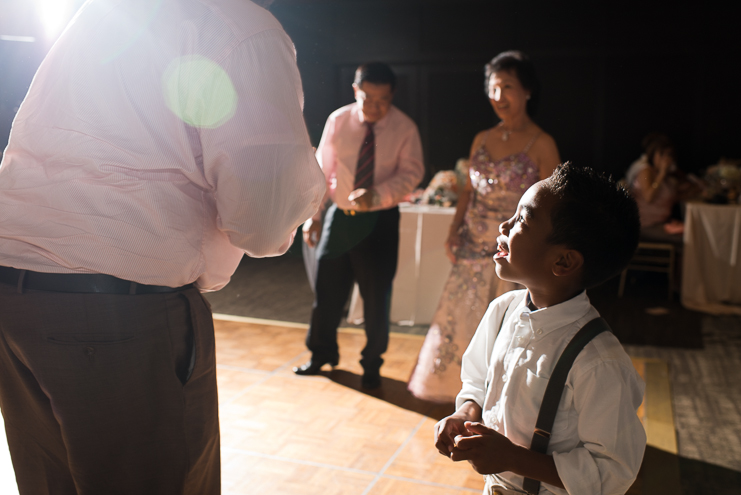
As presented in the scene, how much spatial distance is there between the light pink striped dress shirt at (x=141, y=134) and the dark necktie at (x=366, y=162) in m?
1.93

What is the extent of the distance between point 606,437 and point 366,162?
219 cm

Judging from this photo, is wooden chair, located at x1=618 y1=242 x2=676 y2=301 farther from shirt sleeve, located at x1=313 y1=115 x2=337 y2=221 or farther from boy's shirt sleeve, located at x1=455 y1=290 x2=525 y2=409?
boy's shirt sleeve, located at x1=455 y1=290 x2=525 y2=409

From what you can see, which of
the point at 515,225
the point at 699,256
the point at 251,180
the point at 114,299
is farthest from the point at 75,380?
the point at 699,256

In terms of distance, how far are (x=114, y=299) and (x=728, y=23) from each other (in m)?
7.25

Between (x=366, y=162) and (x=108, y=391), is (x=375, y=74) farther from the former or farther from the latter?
(x=108, y=391)

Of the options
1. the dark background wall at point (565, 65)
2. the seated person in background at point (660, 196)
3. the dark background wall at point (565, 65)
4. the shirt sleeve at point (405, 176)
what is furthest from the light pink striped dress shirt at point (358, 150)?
the dark background wall at point (565, 65)

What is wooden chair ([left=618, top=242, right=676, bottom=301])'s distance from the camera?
475 centimetres

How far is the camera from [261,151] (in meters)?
0.99

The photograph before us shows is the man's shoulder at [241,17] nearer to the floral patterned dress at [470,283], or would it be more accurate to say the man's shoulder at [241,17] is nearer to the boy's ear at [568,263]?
the boy's ear at [568,263]

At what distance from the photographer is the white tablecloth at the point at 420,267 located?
4023mm

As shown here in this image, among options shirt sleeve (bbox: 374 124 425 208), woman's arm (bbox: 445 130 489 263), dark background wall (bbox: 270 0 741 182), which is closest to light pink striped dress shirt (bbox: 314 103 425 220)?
shirt sleeve (bbox: 374 124 425 208)

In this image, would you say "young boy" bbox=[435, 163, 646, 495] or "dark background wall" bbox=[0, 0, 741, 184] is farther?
"dark background wall" bbox=[0, 0, 741, 184]

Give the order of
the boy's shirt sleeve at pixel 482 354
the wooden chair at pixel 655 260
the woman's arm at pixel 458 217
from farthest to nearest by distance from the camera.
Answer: the wooden chair at pixel 655 260 → the woman's arm at pixel 458 217 → the boy's shirt sleeve at pixel 482 354

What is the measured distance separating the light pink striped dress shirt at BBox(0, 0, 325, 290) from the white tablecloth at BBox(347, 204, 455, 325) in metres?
3.06
